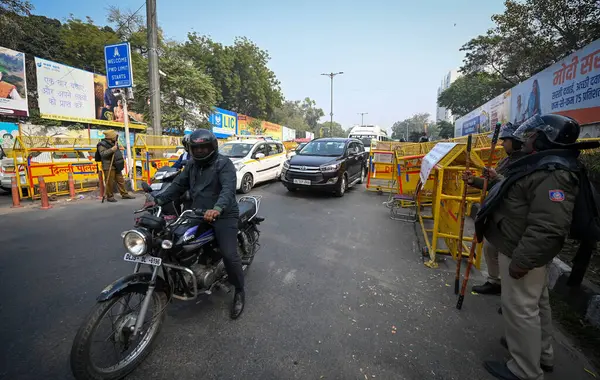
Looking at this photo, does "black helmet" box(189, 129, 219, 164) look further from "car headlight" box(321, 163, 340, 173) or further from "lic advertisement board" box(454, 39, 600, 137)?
"lic advertisement board" box(454, 39, 600, 137)

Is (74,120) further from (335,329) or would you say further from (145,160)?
(335,329)

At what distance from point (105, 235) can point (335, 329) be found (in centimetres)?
437

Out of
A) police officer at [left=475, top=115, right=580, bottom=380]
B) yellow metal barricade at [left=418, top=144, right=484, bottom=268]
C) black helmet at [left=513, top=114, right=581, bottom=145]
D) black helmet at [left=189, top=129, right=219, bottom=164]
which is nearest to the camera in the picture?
police officer at [left=475, top=115, right=580, bottom=380]

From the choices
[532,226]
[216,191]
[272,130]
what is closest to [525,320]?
[532,226]

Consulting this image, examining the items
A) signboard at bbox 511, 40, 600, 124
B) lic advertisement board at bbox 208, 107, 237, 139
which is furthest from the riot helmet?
lic advertisement board at bbox 208, 107, 237, 139

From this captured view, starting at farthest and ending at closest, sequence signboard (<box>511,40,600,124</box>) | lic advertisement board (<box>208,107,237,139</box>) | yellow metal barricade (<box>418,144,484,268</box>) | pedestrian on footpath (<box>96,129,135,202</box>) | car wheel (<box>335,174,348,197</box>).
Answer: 1. lic advertisement board (<box>208,107,237,139</box>)
2. car wheel (<box>335,174,348,197</box>)
3. pedestrian on footpath (<box>96,129,135,202</box>)
4. signboard (<box>511,40,600,124</box>)
5. yellow metal barricade (<box>418,144,484,268</box>)

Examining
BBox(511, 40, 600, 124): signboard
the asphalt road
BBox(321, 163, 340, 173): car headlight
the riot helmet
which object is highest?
BBox(511, 40, 600, 124): signboard

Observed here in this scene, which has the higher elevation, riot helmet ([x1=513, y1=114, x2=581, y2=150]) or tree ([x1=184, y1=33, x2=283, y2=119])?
tree ([x1=184, y1=33, x2=283, y2=119])

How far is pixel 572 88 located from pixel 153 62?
1178 centimetres

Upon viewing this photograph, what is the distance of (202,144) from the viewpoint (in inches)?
105

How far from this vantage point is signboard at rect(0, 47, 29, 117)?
13977mm

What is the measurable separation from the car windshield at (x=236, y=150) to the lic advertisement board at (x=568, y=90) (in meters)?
6.94

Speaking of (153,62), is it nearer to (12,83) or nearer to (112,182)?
(112,182)

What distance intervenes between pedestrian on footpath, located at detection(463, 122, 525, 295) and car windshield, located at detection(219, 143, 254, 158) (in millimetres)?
7034
